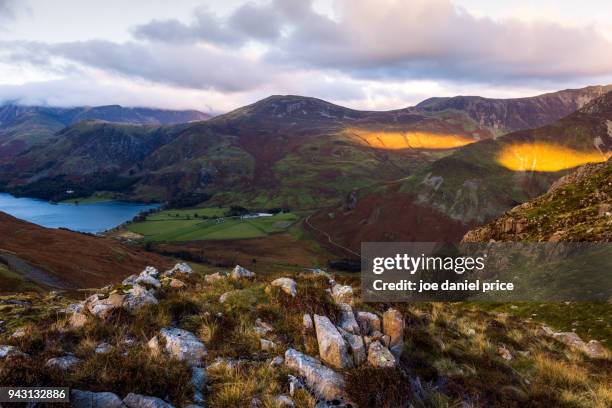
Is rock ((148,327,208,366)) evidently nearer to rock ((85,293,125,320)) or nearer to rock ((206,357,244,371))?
rock ((206,357,244,371))

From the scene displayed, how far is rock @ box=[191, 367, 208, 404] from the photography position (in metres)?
9.25

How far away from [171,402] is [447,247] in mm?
54934

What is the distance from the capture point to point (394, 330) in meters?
13.0

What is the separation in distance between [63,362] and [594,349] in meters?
21.8

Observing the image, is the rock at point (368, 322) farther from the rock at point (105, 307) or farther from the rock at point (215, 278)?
the rock at point (105, 307)

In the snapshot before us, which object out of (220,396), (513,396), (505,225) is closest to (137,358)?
(220,396)

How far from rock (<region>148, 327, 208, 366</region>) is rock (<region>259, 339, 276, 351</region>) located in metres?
1.70

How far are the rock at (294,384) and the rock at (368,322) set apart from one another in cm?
358

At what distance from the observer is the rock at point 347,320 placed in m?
12.7

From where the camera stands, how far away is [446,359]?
12969 millimetres

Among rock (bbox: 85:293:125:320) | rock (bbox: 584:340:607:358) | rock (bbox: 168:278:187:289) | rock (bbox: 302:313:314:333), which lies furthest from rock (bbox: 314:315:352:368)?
rock (bbox: 584:340:607:358)

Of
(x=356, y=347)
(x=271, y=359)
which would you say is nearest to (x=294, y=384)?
(x=271, y=359)

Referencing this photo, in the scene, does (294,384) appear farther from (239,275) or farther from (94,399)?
(239,275)
